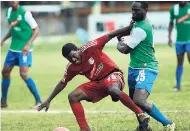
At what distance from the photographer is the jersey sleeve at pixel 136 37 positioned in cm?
927

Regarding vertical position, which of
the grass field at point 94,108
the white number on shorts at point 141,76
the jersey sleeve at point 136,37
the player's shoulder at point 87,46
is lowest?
the grass field at point 94,108

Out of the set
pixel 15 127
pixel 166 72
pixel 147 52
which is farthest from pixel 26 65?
pixel 166 72

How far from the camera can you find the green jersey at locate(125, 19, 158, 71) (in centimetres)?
929

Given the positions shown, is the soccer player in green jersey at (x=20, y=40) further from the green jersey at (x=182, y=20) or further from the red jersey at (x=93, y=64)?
the red jersey at (x=93, y=64)

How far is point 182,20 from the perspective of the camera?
15688 mm

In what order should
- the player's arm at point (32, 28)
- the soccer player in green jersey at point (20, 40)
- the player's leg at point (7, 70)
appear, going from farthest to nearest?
the player's leg at point (7, 70) → the soccer player in green jersey at point (20, 40) → the player's arm at point (32, 28)

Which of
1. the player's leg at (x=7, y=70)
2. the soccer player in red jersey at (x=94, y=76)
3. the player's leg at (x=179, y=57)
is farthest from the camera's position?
the player's leg at (x=179, y=57)

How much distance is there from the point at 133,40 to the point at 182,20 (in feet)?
21.8

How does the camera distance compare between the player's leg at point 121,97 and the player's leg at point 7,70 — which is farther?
the player's leg at point 7,70

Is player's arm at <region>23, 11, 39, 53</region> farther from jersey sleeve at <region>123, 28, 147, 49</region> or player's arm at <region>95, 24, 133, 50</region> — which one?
jersey sleeve at <region>123, 28, 147, 49</region>

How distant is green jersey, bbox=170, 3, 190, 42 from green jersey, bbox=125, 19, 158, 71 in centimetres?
616

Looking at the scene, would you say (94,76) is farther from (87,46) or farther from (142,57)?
(142,57)

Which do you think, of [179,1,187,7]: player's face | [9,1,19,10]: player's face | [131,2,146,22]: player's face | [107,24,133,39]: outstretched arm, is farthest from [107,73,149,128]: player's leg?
[179,1,187,7]: player's face

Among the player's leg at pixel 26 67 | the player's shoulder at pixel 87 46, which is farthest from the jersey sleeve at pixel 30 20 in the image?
the player's shoulder at pixel 87 46
